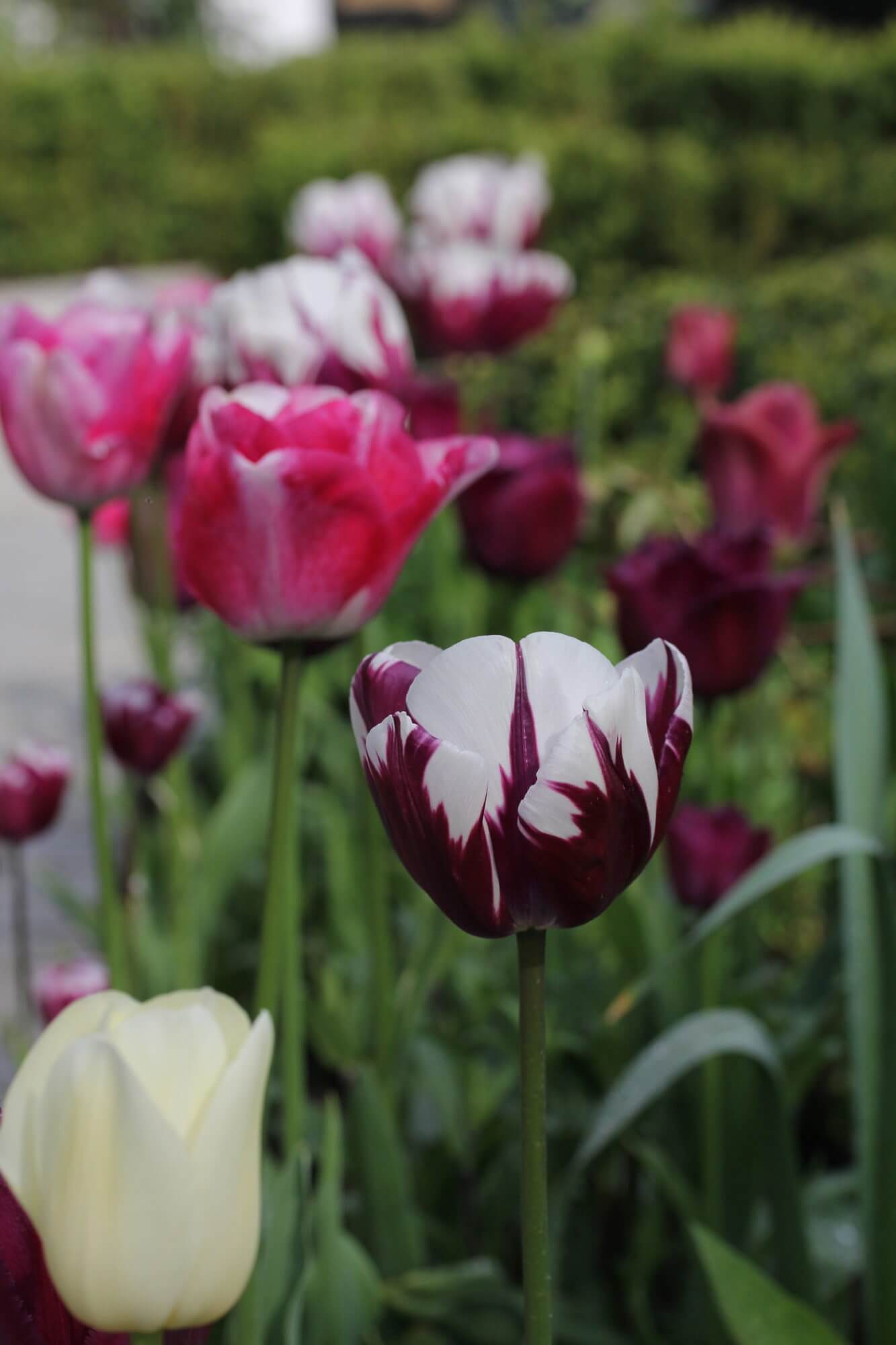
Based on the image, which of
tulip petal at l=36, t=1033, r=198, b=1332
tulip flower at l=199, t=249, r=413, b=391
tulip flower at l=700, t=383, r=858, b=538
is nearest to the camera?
tulip petal at l=36, t=1033, r=198, b=1332

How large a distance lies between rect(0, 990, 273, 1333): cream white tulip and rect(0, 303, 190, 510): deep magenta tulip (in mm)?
491

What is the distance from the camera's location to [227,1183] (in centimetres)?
43

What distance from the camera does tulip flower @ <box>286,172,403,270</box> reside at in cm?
256

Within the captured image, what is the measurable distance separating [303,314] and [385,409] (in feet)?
1.09

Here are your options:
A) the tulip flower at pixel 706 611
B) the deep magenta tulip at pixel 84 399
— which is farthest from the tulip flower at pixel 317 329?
the tulip flower at pixel 706 611

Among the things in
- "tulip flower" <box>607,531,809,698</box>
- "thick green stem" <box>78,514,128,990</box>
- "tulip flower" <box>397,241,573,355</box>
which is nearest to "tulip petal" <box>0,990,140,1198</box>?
"thick green stem" <box>78,514,128,990</box>

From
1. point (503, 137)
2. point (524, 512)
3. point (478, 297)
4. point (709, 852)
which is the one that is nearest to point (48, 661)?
point (478, 297)

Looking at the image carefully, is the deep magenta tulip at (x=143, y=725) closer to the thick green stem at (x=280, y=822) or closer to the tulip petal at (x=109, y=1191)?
the thick green stem at (x=280, y=822)

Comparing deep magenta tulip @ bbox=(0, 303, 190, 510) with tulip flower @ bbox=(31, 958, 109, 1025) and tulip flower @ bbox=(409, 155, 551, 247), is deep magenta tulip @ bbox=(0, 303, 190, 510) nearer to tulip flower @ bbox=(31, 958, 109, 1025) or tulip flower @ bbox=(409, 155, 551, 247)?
tulip flower @ bbox=(31, 958, 109, 1025)

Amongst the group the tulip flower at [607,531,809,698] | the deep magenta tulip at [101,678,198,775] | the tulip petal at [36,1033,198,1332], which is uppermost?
the tulip petal at [36,1033,198,1332]

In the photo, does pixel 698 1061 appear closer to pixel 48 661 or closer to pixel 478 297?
pixel 478 297

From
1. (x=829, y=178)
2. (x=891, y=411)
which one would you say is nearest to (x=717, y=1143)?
(x=891, y=411)

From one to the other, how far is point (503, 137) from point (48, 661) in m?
6.58

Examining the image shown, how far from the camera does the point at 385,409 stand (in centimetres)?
68
